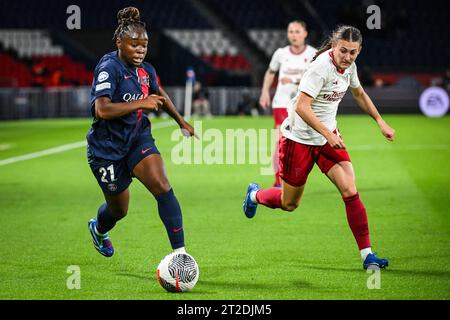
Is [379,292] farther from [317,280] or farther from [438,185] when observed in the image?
[438,185]

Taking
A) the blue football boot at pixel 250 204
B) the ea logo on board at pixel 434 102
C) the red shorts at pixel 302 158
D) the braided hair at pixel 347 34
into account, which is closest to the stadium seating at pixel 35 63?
the ea logo on board at pixel 434 102

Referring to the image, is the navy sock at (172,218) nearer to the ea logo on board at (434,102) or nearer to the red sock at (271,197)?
the red sock at (271,197)

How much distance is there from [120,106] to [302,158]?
2010 mm

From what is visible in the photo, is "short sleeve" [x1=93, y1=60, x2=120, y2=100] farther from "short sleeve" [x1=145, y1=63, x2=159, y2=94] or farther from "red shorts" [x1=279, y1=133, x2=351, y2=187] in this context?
"red shorts" [x1=279, y1=133, x2=351, y2=187]

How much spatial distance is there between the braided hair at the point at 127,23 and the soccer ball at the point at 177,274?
73.8 inches

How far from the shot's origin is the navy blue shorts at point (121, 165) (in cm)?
802

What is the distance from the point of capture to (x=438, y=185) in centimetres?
1473

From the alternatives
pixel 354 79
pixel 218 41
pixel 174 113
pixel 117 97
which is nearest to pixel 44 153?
pixel 174 113

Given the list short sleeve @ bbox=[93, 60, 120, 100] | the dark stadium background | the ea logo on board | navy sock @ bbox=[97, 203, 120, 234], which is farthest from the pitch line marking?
the ea logo on board

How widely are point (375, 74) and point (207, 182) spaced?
26296mm

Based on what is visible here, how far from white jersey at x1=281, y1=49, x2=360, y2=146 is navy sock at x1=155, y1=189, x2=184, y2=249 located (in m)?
1.57

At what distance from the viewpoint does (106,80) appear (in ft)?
25.5
